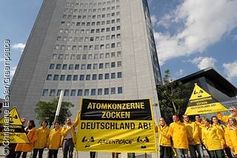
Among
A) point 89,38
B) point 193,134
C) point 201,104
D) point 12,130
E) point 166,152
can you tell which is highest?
point 89,38

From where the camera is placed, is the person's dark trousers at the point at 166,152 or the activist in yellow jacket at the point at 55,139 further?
the activist in yellow jacket at the point at 55,139

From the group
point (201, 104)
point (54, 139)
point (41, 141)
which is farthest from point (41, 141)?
point (201, 104)

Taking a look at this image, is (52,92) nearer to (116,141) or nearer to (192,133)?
(192,133)

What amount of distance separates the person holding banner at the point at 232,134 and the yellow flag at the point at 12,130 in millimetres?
7941

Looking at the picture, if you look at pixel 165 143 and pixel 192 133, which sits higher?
pixel 192 133

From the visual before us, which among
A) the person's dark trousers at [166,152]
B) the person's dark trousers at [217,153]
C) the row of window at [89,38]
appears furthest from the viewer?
the row of window at [89,38]

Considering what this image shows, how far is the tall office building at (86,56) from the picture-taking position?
75625 mm

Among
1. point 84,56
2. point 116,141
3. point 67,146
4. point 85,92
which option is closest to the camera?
point 116,141

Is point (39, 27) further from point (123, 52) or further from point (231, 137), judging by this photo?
point (231, 137)

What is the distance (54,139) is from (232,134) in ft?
23.6

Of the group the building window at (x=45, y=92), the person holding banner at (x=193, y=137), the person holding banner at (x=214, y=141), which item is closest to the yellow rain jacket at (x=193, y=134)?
the person holding banner at (x=193, y=137)

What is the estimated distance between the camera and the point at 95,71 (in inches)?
3206

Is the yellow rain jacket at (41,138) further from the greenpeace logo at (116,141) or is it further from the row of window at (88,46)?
the row of window at (88,46)

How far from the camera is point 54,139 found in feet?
40.1
